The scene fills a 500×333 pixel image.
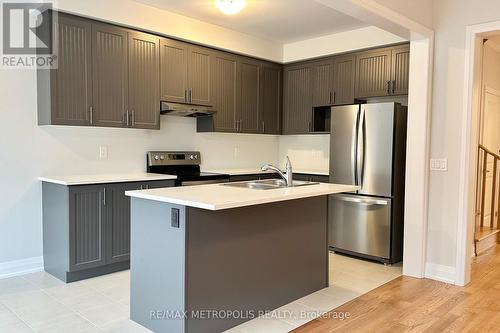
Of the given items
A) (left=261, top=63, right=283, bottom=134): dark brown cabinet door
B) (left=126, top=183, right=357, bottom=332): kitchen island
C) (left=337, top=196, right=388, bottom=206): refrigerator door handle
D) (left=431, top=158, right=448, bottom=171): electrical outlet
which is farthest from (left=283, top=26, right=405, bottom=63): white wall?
(left=126, top=183, right=357, bottom=332): kitchen island

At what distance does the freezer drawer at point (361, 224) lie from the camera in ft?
13.7

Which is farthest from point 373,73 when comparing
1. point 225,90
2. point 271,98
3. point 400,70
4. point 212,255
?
point 212,255

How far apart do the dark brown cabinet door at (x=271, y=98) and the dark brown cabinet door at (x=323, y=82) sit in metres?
0.57

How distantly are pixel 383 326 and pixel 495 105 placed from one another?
4.55 m

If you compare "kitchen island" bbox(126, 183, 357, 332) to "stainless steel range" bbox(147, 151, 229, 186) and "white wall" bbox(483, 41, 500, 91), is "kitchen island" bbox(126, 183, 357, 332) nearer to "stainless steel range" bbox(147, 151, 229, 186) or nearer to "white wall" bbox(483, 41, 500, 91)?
"stainless steel range" bbox(147, 151, 229, 186)

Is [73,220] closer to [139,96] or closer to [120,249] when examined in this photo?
[120,249]

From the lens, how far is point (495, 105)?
5797mm

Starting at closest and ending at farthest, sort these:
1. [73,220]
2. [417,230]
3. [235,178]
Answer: [73,220]
[417,230]
[235,178]

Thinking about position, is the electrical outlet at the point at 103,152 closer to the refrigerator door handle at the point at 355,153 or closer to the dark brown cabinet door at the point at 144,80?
the dark brown cabinet door at the point at 144,80

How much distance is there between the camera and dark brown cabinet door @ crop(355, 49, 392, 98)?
4707 mm

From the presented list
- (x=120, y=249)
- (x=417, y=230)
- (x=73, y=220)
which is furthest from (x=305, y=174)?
(x=73, y=220)

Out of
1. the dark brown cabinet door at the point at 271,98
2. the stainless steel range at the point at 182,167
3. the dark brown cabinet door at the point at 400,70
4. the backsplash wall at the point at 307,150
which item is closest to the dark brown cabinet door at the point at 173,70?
the stainless steel range at the point at 182,167

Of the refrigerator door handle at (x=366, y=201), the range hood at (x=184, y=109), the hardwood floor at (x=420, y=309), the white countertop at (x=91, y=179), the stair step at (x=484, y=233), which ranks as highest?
the range hood at (x=184, y=109)

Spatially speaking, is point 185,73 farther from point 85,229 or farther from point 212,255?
point 212,255
